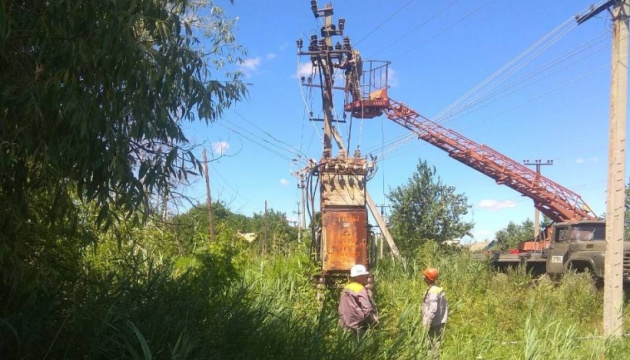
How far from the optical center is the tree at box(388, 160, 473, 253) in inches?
728

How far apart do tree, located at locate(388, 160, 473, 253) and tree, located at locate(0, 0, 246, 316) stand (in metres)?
14.9

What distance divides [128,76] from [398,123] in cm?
1507

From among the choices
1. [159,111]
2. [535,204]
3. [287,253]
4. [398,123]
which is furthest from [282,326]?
[535,204]

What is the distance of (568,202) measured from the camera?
58.7ft

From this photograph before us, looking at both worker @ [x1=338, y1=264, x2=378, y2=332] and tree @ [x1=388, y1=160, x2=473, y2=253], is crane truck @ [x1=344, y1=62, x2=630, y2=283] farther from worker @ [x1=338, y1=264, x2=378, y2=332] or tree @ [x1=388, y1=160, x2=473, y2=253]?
worker @ [x1=338, y1=264, x2=378, y2=332]

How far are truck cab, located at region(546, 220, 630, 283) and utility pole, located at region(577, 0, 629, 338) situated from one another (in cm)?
488

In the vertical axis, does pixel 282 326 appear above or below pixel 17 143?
below

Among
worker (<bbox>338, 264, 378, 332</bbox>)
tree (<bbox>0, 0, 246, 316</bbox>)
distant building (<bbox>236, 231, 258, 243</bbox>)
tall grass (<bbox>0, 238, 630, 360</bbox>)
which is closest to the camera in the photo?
tree (<bbox>0, 0, 246, 316</bbox>)

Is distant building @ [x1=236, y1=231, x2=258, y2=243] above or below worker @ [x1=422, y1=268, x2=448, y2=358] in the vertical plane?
above

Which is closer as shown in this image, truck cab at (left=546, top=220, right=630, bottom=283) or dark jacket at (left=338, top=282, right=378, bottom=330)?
dark jacket at (left=338, top=282, right=378, bottom=330)

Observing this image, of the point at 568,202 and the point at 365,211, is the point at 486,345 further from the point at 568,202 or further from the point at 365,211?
the point at 568,202

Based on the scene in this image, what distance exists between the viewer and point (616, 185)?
846 cm

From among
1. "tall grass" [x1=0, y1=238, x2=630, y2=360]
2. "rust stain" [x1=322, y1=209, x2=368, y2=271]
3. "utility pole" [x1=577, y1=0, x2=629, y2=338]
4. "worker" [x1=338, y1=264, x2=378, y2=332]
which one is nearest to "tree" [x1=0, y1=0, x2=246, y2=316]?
"tall grass" [x1=0, y1=238, x2=630, y2=360]

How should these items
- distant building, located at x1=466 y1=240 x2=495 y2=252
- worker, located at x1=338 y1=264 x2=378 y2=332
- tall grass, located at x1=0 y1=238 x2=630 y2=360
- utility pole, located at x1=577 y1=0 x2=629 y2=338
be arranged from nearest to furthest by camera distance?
tall grass, located at x1=0 y1=238 x2=630 y2=360 → worker, located at x1=338 y1=264 x2=378 y2=332 → utility pole, located at x1=577 y1=0 x2=629 y2=338 → distant building, located at x1=466 y1=240 x2=495 y2=252
